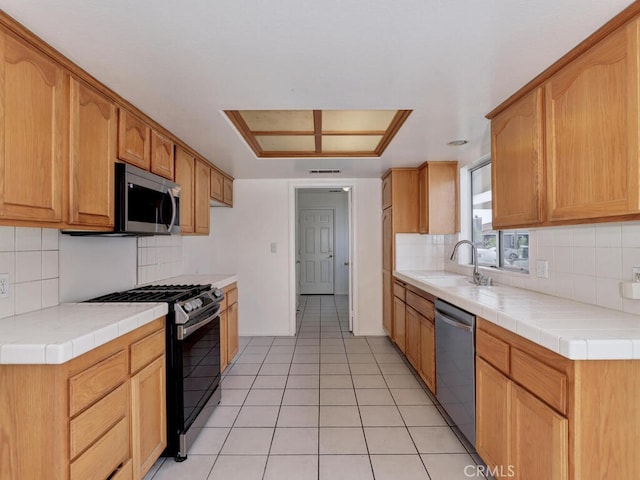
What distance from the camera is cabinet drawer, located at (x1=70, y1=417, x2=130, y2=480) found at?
129 centimetres

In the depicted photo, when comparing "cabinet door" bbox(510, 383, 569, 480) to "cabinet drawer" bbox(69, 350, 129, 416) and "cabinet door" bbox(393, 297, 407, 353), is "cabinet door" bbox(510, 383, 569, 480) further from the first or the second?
"cabinet door" bbox(393, 297, 407, 353)

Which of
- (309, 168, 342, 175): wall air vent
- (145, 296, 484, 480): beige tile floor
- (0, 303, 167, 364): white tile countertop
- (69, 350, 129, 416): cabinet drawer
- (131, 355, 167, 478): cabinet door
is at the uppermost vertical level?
(309, 168, 342, 175): wall air vent

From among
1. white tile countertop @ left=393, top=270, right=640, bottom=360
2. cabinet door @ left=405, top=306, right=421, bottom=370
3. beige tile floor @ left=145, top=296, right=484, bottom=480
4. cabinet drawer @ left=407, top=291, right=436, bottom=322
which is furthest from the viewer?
cabinet door @ left=405, top=306, right=421, bottom=370

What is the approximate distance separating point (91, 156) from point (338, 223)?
6278 mm

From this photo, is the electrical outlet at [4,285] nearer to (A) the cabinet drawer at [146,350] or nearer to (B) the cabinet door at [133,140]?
(A) the cabinet drawer at [146,350]

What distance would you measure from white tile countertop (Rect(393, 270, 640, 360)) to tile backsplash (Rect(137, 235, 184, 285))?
237 cm

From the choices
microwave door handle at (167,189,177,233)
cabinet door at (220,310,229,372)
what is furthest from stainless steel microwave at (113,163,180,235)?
cabinet door at (220,310,229,372)

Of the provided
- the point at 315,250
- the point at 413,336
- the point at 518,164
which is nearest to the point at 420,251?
the point at 413,336

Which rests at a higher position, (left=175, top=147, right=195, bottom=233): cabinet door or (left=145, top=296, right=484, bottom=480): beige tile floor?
(left=175, top=147, right=195, bottom=233): cabinet door

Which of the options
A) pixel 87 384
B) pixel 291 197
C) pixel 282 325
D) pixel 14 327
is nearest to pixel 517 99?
pixel 87 384

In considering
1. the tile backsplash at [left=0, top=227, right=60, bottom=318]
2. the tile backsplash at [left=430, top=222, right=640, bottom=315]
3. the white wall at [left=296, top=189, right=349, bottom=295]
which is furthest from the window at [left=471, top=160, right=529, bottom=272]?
the white wall at [left=296, top=189, right=349, bottom=295]

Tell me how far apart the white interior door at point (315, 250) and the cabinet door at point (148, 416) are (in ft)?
19.3

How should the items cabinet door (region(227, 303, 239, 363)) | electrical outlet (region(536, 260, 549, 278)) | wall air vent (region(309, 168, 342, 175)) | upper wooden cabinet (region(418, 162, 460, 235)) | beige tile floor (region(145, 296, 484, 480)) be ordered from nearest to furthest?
beige tile floor (region(145, 296, 484, 480)), electrical outlet (region(536, 260, 549, 278)), cabinet door (region(227, 303, 239, 363)), upper wooden cabinet (region(418, 162, 460, 235)), wall air vent (region(309, 168, 342, 175))

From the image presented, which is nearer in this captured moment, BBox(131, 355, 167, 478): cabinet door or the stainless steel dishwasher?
BBox(131, 355, 167, 478): cabinet door
